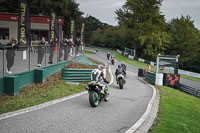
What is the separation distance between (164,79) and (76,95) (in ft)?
37.2

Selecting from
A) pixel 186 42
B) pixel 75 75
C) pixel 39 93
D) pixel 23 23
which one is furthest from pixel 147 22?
pixel 39 93

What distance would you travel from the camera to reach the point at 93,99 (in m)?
9.09

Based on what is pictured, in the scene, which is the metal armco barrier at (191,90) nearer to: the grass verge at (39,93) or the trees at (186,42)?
the grass verge at (39,93)

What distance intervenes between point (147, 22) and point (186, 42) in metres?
14.9

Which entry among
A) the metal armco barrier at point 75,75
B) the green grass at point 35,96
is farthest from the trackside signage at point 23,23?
the green grass at point 35,96

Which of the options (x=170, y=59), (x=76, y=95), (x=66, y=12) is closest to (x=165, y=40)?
(x=66, y=12)

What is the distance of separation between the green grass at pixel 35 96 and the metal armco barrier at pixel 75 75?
2.84 feet

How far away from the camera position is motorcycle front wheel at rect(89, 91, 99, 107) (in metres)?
9.08

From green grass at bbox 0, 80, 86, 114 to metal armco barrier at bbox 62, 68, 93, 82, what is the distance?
2.84 ft

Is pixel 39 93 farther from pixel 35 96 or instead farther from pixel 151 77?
pixel 151 77

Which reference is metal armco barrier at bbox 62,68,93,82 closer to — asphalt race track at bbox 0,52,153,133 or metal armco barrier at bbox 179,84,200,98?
asphalt race track at bbox 0,52,153,133

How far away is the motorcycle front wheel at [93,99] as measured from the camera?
908cm

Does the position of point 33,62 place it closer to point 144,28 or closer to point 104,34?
point 144,28

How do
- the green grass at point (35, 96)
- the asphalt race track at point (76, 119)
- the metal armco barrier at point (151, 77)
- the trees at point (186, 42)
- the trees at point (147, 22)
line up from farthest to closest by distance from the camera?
the trees at point (186, 42)
the trees at point (147, 22)
the metal armco barrier at point (151, 77)
the green grass at point (35, 96)
the asphalt race track at point (76, 119)
